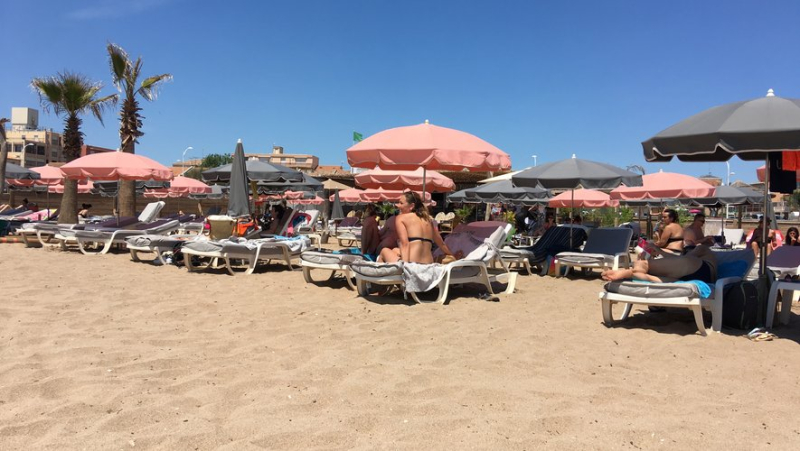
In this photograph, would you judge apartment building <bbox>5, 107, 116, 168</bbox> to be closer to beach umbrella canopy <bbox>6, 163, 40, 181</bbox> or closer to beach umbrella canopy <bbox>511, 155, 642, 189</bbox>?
beach umbrella canopy <bbox>6, 163, 40, 181</bbox>

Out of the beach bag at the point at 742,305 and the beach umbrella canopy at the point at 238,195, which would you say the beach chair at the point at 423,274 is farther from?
the beach umbrella canopy at the point at 238,195

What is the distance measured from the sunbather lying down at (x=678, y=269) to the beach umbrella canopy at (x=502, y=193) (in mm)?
7705

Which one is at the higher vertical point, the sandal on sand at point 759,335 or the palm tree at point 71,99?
the palm tree at point 71,99

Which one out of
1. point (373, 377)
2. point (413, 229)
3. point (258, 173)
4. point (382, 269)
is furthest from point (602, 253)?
point (258, 173)

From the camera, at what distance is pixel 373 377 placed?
3152mm

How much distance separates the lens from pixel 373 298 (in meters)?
5.68

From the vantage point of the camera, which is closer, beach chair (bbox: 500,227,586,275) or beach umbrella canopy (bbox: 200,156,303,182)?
beach chair (bbox: 500,227,586,275)

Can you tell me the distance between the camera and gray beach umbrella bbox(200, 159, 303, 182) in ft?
32.6

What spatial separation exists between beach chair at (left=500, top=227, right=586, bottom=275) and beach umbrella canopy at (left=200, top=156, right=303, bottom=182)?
14.1 ft

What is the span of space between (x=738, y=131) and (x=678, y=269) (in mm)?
1289

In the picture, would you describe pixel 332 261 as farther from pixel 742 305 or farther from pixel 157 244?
pixel 742 305

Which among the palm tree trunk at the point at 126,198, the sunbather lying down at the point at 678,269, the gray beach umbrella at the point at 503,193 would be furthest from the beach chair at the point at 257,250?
the palm tree trunk at the point at 126,198

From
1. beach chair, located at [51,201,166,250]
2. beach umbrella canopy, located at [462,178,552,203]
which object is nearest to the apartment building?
beach chair, located at [51,201,166,250]

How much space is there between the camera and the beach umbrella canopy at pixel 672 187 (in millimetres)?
9336
